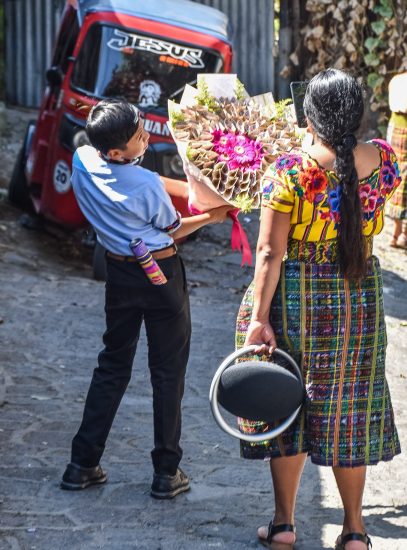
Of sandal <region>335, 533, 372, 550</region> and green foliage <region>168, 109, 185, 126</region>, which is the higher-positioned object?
green foliage <region>168, 109, 185, 126</region>

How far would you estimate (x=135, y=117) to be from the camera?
4.07 metres

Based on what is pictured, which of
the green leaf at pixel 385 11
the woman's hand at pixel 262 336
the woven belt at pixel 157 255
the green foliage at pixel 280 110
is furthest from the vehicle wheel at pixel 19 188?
the woman's hand at pixel 262 336

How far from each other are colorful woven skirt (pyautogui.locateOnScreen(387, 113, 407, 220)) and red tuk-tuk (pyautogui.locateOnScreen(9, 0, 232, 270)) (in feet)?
5.25

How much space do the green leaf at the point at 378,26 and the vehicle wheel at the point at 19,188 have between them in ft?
14.0

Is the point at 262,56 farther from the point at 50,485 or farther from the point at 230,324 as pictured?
the point at 50,485

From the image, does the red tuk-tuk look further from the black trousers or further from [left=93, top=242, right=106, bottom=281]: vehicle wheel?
the black trousers

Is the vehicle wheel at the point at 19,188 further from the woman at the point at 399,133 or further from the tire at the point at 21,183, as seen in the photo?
the woman at the point at 399,133

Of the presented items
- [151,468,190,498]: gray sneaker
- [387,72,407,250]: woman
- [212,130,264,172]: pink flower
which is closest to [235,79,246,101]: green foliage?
[212,130,264,172]: pink flower

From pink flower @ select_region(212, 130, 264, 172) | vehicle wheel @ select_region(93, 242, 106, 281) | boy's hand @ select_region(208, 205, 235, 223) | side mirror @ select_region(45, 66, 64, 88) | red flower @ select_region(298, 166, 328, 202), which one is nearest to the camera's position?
red flower @ select_region(298, 166, 328, 202)

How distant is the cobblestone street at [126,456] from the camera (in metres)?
4.12

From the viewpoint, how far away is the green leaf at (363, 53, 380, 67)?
37.6ft

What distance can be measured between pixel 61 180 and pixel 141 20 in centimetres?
153

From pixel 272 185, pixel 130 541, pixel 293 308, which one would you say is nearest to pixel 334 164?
pixel 272 185

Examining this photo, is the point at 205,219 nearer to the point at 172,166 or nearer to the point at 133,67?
the point at 172,166
